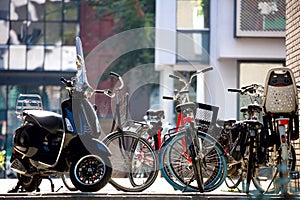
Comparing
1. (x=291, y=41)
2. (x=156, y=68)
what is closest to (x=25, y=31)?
(x=156, y=68)

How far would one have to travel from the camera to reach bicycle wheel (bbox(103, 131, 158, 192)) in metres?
9.02

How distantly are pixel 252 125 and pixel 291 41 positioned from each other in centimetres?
209

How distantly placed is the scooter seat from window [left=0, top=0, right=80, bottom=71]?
26.1m

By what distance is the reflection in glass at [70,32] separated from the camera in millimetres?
35469

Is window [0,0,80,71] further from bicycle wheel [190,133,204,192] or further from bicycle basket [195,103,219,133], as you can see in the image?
bicycle wheel [190,133,204,192]

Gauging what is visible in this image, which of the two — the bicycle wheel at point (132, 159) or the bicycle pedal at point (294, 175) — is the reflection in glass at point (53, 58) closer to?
the bicycle wheel at point (132, 159)

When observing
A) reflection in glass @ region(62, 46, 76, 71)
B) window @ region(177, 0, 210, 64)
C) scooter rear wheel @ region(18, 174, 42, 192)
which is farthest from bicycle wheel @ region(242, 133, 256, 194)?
reflection in glass @ region(62, 46, 76, 71)

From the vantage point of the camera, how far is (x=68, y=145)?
8.54m

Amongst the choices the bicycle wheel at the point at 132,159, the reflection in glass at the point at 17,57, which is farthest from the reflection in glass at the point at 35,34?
the bicycle wheel at the point at 132,159

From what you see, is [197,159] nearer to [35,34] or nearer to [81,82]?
[81,82]

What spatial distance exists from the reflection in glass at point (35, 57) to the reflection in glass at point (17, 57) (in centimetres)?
21

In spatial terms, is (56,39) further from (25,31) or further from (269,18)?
(269,18)

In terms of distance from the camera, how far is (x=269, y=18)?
22266 millimetres

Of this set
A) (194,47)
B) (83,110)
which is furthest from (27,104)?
(194,47)
